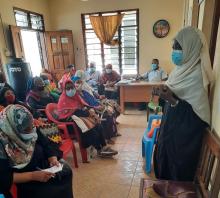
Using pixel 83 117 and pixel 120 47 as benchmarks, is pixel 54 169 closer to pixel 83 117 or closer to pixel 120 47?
pixel 83 117

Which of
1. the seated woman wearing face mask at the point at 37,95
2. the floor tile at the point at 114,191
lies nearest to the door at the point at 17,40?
the seated woman wearing face mask at the point at 37,95

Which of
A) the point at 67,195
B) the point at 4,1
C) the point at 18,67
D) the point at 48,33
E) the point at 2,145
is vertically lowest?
the point at 67,195

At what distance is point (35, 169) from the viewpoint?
1.33 metres

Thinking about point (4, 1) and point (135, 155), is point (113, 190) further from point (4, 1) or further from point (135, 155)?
point (4, 1)

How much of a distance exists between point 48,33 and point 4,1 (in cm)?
146

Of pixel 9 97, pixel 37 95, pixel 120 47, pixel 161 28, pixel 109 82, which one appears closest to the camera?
pixel 9 97

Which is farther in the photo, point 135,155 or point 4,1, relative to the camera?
point 4,1

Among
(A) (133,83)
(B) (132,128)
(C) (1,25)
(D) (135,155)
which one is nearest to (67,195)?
(D) (135,155)

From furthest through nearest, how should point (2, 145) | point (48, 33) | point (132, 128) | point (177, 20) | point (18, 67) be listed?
point (48, 33) → point (177, 20) → point (18, 67) → point (132, 128) → point (2, 145)

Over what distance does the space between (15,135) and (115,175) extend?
1.34 m

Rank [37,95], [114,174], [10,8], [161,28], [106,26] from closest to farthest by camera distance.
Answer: [114,174] < [37,95] < [10,8] < [161,28] < [106,26]

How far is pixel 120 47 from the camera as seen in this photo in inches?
209

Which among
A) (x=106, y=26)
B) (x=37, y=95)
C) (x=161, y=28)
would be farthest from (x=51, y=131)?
(x=161, y=28)

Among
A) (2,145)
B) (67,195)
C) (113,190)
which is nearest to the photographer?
(2,145)
